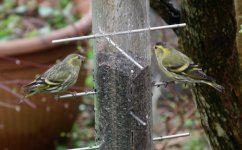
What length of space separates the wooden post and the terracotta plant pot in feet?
9.57

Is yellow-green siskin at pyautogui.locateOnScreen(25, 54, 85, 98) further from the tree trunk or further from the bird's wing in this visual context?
the tree trunk

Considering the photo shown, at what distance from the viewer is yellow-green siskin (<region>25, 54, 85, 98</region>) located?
4.32m

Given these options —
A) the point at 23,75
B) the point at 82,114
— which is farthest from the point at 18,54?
the point at 82,114

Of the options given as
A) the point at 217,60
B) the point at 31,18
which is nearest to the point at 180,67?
the point at 217,60

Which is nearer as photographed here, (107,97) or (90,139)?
(107,97)

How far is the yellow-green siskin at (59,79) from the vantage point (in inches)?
170

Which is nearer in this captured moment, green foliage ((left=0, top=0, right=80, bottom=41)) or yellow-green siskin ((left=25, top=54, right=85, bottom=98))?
yellow-green siskin ((left=25, top=54, right=85, bottom=98))

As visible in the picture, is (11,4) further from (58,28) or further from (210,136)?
(210,136)

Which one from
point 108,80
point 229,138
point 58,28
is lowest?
point 229,138

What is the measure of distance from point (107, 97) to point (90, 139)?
172 inches

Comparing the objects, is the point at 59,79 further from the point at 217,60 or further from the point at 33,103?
the point at 33,103

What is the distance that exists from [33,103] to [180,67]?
3348 mm

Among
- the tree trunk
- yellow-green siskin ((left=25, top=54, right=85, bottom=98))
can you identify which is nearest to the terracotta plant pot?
yellow-green siskin ((left=25, top=54, right=85, bottom=98))

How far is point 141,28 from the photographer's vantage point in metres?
3.96
